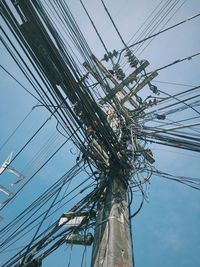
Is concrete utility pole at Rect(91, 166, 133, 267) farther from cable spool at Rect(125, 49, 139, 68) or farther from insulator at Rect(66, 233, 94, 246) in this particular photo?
cable spool at Rect(125, 49, 139, 68)

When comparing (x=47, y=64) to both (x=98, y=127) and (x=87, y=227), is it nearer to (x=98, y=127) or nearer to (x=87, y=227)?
(x=98, y=127)

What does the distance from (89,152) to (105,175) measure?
21.3 inches

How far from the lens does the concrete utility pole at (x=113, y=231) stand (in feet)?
12.3

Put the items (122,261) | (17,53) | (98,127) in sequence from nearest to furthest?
(122,261) → (17,53) → (98,127)

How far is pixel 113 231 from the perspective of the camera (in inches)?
161

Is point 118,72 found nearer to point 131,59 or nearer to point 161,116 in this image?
point 131,59

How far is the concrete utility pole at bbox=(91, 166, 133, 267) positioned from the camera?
376 centimetres

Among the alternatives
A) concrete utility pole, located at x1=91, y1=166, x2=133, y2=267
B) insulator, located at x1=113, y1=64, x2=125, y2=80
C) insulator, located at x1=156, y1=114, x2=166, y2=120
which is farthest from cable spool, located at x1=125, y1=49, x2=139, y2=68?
concrete utility pole, located at x1=91, y1=166, x2=133, y2=267

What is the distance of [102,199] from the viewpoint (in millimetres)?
5086

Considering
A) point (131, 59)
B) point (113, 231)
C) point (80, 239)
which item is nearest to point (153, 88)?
point (131, 59)

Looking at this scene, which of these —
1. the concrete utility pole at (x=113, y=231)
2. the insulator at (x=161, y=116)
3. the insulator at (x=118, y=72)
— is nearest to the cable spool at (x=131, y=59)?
the insulator at (x=118, y=72)

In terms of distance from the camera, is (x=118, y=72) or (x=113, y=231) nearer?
(x=113, y=231)

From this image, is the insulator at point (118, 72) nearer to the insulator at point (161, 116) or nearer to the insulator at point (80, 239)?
the insulator at point (161, 116)

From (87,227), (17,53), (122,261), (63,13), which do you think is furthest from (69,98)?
(122,261)
